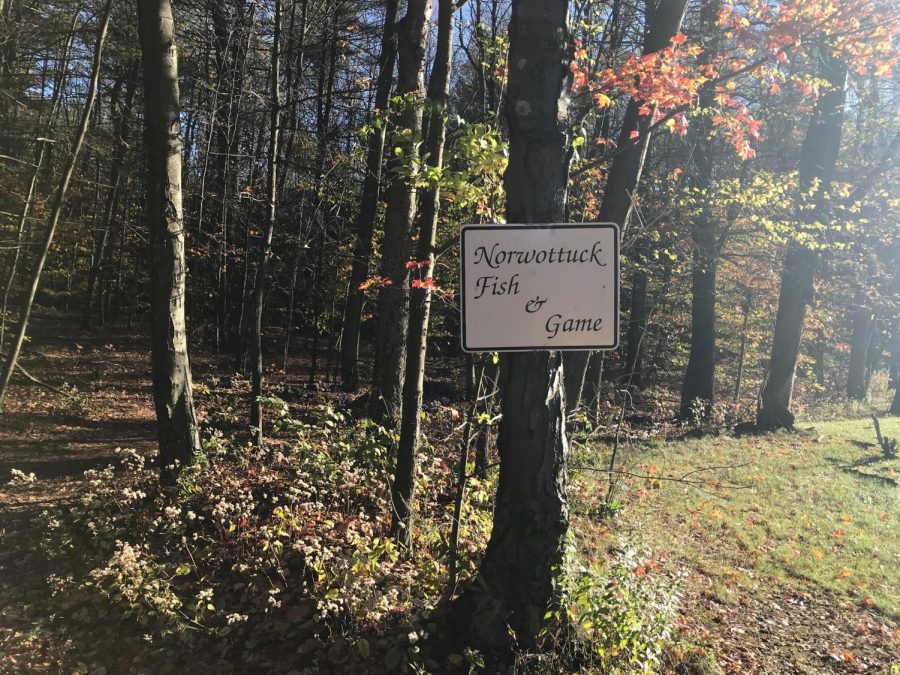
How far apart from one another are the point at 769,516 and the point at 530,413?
19.7ft

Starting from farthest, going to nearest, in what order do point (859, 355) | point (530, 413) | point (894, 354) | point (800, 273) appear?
point (894, 354) → point (859, 355) → point (800, 273) → point (530, 413)

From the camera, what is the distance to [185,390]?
18.8 feet

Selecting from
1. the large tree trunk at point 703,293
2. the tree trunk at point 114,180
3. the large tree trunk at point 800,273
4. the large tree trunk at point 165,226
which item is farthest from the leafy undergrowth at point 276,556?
the large tree trunk at point 703,293

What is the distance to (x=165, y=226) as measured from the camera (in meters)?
5.58

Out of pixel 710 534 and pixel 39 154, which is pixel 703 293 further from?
pixel 39 154

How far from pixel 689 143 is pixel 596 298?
498 inches

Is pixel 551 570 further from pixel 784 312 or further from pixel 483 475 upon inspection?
pixel 784 312

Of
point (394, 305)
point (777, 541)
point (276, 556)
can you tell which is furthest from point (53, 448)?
point (777, 541)

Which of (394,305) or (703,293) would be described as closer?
(394,305)

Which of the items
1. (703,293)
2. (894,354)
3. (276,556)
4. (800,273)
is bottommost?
(276,556)

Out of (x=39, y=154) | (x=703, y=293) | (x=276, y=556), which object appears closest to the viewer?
(x=276, y=556)

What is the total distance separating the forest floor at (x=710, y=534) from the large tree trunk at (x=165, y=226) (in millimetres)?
1258

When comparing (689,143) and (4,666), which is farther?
(689,143)

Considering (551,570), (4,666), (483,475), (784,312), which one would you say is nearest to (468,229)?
(551,570)
